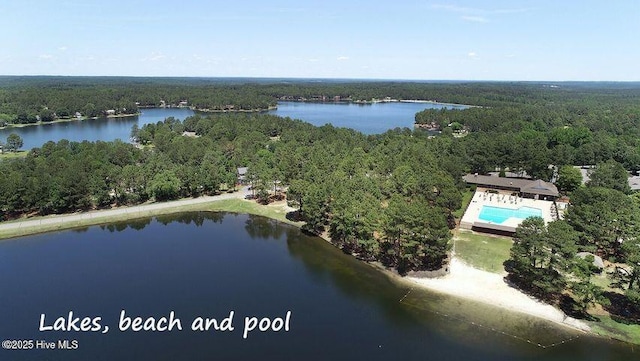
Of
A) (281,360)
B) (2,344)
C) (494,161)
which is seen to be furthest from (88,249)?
(494,161)

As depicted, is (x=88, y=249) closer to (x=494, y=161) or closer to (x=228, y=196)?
(x=228, y=196)

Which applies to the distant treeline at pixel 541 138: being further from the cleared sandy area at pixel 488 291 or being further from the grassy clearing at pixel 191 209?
the grassy clearing at pixel 191 209

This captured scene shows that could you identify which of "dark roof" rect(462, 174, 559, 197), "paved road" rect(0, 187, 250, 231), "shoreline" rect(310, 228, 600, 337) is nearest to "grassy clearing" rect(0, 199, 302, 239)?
"paved road" rect(0, 187, 250, 231)

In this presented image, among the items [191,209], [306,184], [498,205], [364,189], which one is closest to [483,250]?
[364,189]

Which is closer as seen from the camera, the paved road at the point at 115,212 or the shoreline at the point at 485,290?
the shoreline at the point at 485,290

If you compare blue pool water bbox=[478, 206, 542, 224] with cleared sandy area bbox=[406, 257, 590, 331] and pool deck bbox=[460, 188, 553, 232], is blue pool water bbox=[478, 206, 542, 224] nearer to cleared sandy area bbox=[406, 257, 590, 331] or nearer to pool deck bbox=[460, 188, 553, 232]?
pool deck bbox=[460, 188, 553, 232]

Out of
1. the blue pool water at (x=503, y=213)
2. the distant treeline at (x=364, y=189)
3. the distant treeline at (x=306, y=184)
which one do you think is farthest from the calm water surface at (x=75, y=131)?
the blue pool water at (x=503, y=213)
